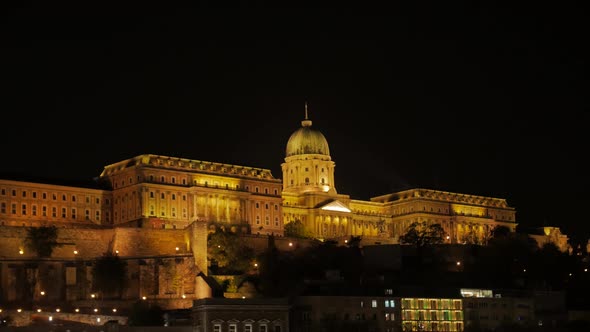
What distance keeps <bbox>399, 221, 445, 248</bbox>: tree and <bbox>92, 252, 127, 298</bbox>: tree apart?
4142 cm

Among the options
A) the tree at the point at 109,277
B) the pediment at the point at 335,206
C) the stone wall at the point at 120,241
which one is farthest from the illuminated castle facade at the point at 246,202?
the tree at the point at 109,277

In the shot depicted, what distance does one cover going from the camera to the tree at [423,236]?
498 feet

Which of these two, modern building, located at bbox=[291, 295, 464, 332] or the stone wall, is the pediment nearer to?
the stone wall

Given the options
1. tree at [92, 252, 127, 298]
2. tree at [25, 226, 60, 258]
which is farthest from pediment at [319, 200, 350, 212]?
tree at [92, 252, 127, 298]

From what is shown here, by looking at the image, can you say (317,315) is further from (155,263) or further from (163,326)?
(155,263)

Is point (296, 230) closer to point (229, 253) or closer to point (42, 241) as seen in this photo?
point (229, 253)

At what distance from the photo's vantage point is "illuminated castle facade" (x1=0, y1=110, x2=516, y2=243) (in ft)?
470

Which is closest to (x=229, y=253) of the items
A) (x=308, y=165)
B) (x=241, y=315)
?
(x=241, y=315)

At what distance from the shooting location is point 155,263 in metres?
116

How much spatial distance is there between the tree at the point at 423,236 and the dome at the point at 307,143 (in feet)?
60.6

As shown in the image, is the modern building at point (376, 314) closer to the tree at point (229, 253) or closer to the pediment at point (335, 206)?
the tree at point (229, 253)

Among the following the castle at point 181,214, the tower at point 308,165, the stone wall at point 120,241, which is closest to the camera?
the castle at point 181,214

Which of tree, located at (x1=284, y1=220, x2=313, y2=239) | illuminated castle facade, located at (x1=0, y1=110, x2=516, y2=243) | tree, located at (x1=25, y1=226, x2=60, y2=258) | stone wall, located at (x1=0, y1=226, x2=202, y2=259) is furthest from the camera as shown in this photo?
tree, located at (x1=284, y1=220, x2=313, y2=239)

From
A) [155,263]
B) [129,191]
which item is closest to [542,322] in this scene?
[155,263]
